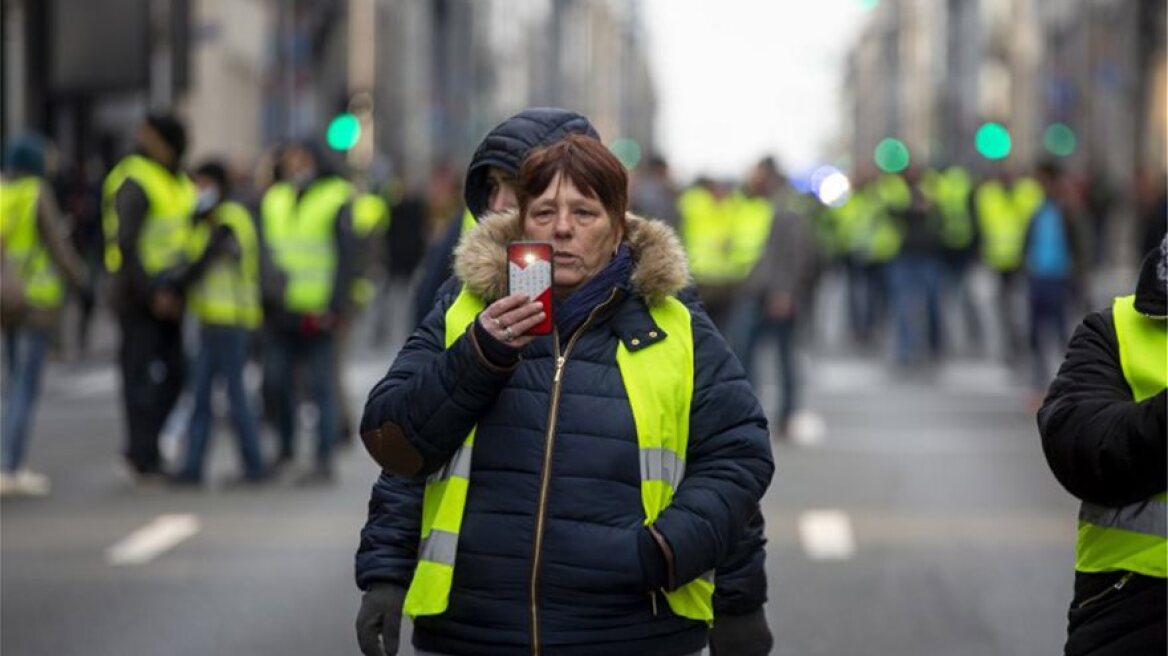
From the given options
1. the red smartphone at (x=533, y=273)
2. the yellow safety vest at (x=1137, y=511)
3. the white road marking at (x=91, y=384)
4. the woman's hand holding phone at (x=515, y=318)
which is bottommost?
the white road marking at (x=91, y=384)

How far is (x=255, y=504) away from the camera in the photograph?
534 inches

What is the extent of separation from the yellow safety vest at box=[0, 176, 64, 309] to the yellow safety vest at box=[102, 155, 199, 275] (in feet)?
1.09

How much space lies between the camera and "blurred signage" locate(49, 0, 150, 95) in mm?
25641

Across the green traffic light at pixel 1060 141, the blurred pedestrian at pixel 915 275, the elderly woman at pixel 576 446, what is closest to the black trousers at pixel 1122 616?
the elderly woman at pixel 576 446

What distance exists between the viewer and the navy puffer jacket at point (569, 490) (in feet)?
15.5

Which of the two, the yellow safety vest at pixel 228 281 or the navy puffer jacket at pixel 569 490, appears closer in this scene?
the navy puffer jacket at pixel 569 490

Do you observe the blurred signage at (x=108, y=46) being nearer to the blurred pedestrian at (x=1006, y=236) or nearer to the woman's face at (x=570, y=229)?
the blurred pedestrian at (x=1006, y=236)

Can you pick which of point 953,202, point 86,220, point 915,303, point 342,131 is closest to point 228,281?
point 342,131

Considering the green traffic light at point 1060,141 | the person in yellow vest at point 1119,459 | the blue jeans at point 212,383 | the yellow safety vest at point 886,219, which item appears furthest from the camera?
the green traffic light at point 1060,141

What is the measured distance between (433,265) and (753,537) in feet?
10.8

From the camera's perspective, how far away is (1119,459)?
14.6 ft

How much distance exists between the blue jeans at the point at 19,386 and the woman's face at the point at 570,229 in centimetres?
929

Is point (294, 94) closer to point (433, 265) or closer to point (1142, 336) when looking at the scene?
point (433, 265)

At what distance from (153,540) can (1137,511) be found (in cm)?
806
